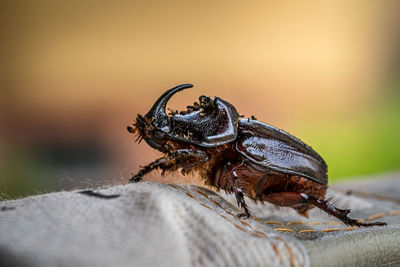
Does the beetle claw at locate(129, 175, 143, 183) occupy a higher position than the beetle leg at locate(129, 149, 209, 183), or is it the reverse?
the beetle leg at locate(129, 149, 209, 183)

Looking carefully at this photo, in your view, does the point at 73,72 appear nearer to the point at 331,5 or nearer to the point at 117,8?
the point at 117,8

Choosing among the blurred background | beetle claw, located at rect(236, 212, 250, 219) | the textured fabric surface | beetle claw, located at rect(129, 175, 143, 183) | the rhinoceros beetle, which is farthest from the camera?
the blurred background

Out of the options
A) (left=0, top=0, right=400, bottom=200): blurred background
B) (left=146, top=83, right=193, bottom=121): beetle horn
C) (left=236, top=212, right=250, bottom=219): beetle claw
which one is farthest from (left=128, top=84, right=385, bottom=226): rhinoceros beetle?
(left=0, top=0, right=400, bottom=200): blurred background

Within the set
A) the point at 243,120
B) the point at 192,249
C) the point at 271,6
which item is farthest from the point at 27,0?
the point at 192,249

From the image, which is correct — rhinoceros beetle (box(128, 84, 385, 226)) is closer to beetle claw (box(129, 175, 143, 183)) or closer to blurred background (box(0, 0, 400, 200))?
beetle claw (box(129, 175, 143, 183))

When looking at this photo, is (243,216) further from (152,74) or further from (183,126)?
(152,74)

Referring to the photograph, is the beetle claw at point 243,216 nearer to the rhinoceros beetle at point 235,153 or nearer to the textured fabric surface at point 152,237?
the textured fabric surface at point 152,237

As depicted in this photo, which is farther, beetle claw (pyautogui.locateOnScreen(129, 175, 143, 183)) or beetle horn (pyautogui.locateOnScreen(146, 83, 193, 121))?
beetle horn (pyautogui.locateOnScreen(146, 83, 193, 121))

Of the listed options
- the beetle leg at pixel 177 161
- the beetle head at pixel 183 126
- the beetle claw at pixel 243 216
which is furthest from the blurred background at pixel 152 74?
the beetle claw at pixel 243 216
